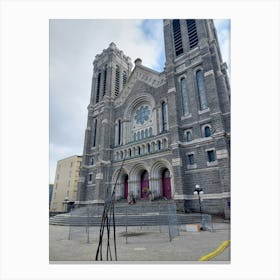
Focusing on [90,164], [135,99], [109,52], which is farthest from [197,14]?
[109,52]

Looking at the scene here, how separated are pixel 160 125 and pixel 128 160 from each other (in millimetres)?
4989

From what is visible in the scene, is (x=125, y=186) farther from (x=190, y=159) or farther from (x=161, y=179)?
(x=190, y=159)

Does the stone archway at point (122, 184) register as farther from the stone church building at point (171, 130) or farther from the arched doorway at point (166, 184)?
the arched doorway at point (166, 184)

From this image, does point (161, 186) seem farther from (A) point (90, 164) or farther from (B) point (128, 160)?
(A) point (90, 164)

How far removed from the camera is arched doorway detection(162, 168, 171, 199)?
1668cm

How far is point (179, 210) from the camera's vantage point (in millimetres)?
13688

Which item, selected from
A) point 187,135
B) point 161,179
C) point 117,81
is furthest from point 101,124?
point 187,135

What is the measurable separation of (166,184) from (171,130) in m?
5.10

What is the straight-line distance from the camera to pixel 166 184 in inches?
671

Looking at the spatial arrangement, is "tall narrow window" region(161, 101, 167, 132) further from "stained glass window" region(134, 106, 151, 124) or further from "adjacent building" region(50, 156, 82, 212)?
"adjacent building" region(50, 156, 82, 212)

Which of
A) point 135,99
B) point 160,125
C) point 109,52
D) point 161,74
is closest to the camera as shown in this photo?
point 160,125

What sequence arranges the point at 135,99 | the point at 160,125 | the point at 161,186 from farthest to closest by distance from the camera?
1. the point at 135,99
2. the point at 160,125
3. the point at 161,186

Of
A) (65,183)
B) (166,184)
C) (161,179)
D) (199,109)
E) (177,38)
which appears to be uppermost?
(177,38)

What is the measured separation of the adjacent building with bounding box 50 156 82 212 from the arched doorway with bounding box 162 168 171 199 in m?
23.5
